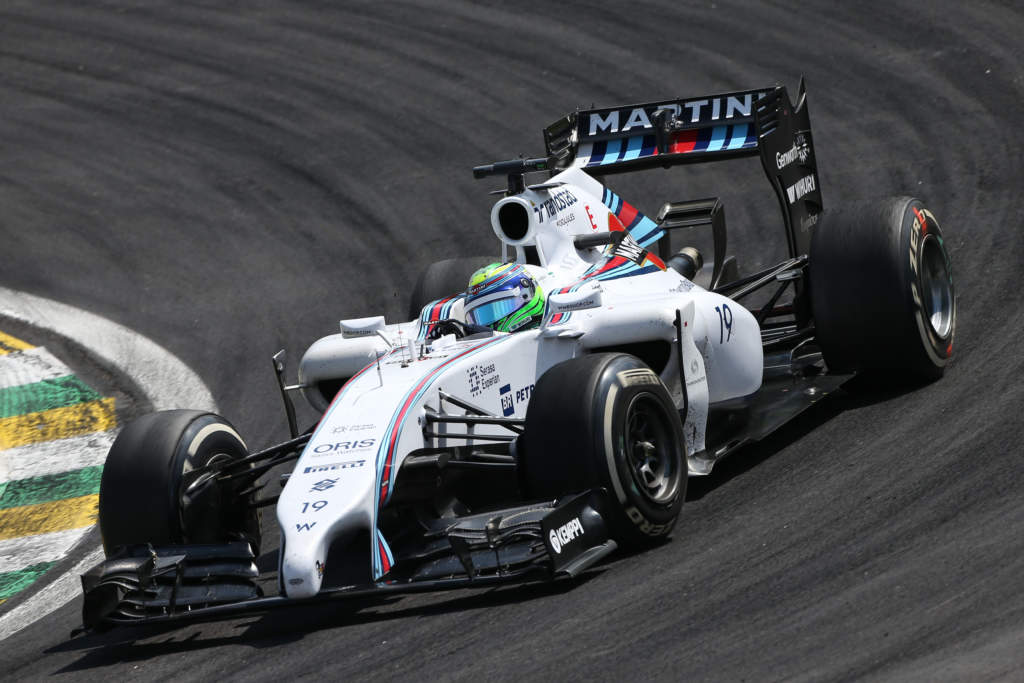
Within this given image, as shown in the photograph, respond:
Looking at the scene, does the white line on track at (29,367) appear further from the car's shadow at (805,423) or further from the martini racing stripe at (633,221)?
the car's shadow at (805,423)

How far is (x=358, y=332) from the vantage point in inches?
351

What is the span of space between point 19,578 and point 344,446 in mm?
3091

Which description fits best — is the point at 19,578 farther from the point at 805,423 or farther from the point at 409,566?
the point at 805,423

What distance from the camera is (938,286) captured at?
31.7 ft

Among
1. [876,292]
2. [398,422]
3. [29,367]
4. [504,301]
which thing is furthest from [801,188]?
[29,367]

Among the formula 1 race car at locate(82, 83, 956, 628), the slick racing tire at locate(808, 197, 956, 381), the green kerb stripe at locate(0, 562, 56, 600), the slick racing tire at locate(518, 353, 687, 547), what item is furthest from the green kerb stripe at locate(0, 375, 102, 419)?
the slick racing tire at locate(808, 197, 956, 381)

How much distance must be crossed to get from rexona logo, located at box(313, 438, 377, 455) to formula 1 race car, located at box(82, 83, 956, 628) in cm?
1

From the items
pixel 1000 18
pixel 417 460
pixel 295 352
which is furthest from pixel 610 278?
pixel 1000 18

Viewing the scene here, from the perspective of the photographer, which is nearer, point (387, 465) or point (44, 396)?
point (387, 465)

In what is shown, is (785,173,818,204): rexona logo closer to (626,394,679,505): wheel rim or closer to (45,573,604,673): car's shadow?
(626,394,679,505): wheel rim

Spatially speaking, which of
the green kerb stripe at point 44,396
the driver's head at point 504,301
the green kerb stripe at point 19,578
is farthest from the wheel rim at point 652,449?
the green kerb stripe at point 44,396

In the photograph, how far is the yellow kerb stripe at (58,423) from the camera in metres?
11.4

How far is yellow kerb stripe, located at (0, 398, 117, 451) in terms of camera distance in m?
11.4

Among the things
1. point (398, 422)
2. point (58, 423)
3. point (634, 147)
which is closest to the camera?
point (398, 422)
